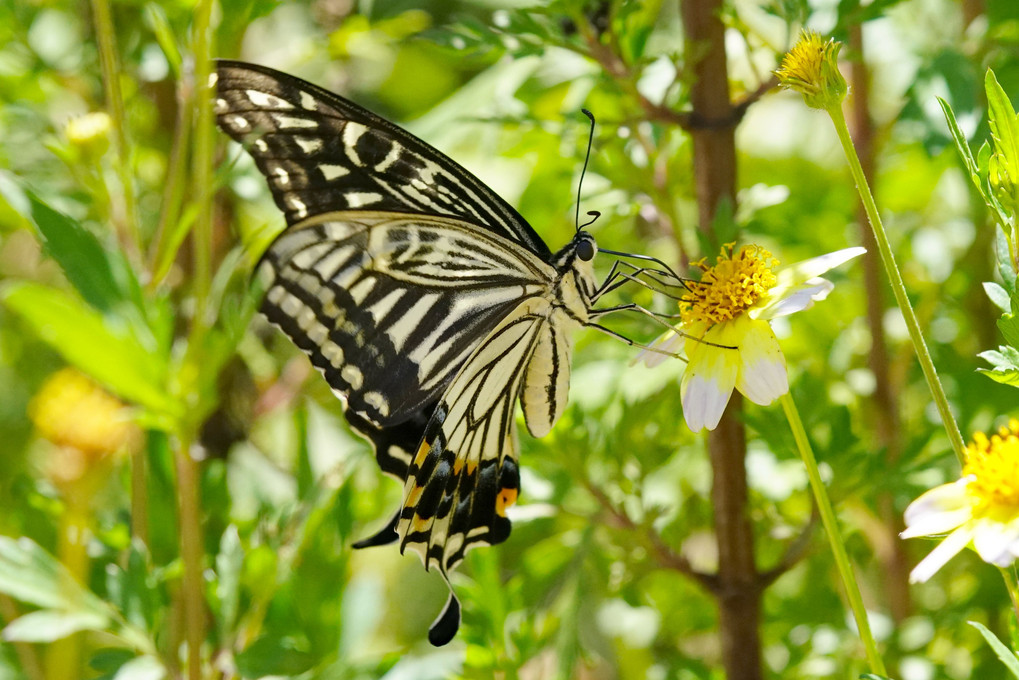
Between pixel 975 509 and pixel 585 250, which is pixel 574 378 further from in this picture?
pixel 975 509

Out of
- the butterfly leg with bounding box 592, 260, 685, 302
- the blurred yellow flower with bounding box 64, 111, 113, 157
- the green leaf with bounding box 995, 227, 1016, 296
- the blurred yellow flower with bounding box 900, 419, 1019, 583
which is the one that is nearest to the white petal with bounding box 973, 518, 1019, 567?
the blurred yellow flower with bounding box 900, 419, 1019, 583

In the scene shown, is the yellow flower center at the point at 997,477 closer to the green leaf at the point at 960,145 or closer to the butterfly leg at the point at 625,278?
the green leaf at the point at 960,145

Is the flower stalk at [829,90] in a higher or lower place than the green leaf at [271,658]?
higher

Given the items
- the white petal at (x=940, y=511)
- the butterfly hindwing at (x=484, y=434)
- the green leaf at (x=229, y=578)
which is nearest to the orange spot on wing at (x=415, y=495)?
the butterfly hindwing at (x=484, y=434)

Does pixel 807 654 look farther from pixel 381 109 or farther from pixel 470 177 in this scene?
pixel 381 109

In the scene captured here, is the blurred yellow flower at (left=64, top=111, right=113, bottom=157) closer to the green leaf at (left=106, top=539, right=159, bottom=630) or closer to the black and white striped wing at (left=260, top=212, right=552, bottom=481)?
the black and white striped wing at (left=260, top=212, right=552, bottom=481)

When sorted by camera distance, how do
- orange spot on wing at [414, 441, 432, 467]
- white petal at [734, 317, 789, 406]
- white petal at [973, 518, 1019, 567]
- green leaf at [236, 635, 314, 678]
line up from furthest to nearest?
orange spot on wing at [414, 441, 432, 467], green leaf at [236, 635, 314, 678], white petal at [734, 317, 789, 406], white petal at [973, 518, 1019, 567]

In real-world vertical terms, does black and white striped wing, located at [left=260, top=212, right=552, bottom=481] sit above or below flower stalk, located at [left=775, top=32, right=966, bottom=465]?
above

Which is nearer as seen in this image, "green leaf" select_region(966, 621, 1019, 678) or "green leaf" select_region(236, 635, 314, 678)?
"green leaf" select_region(966, 621, 1019, 678)
